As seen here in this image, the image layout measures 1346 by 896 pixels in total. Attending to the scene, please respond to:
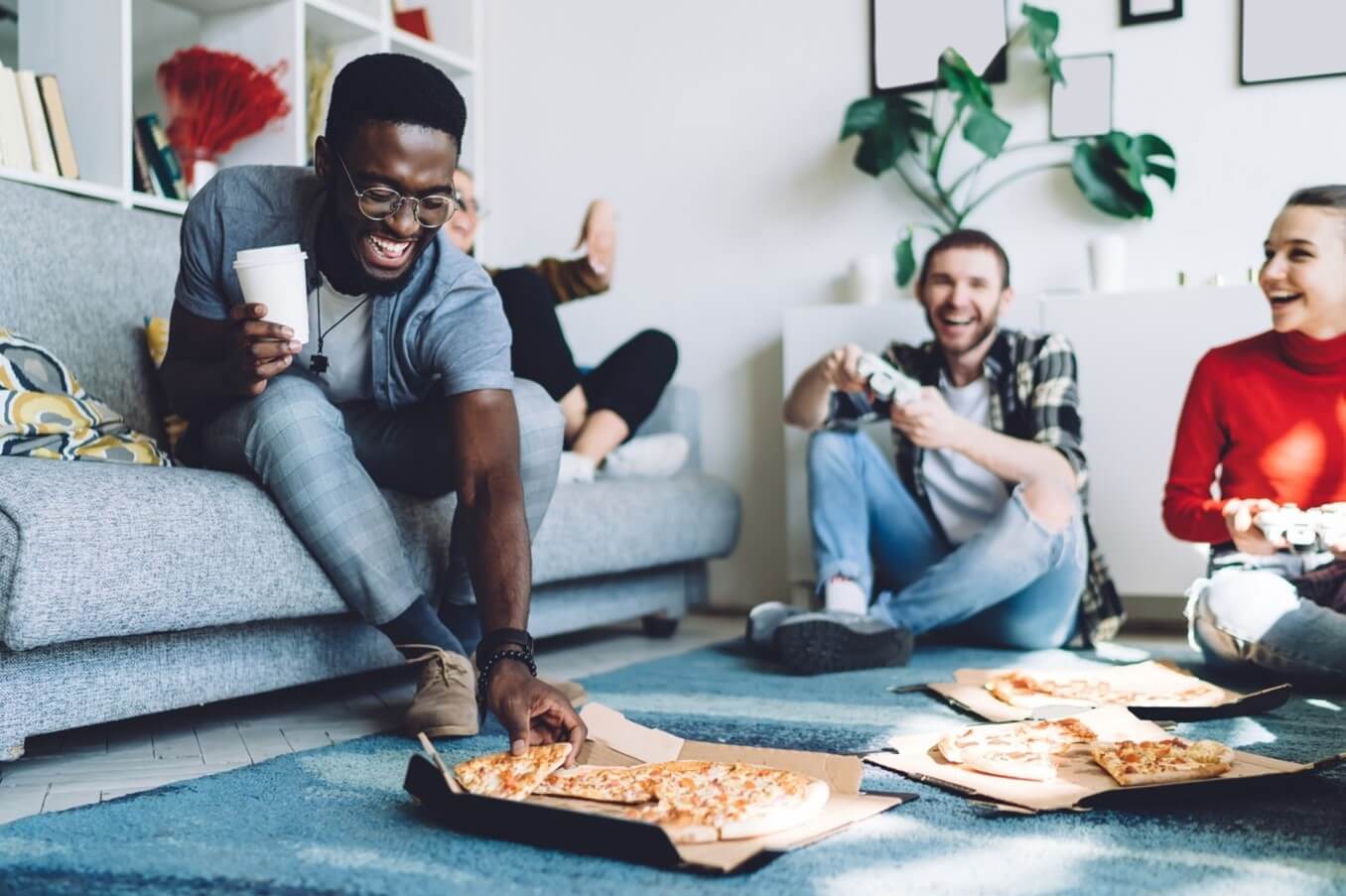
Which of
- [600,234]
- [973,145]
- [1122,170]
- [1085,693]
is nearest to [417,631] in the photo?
[1085,693]

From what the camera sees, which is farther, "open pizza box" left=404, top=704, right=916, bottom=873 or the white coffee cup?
the white coffee cup

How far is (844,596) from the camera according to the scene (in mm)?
2395

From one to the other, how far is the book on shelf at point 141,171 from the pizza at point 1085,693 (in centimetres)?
199

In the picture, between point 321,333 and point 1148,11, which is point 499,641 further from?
point 1148,11

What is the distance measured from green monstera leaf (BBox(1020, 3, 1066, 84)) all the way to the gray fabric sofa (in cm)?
138

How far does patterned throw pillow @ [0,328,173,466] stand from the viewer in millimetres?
1757

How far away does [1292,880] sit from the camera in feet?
3.51

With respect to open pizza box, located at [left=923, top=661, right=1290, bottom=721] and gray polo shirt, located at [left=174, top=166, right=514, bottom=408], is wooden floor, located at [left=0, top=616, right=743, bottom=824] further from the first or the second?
open pizza box, located at [left=923, top=661, right=1290, bottom=721]

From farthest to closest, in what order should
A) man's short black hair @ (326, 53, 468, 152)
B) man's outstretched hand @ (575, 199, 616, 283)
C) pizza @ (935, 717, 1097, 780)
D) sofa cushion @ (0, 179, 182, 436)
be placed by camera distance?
man's outstretched hand @ (575, 199, 616, 283), sofa cushion @ (0, 179, 182, 436), man's short black hair @ (326, 53, 468, 152), pizza @ (935, 717, 1097, 780)

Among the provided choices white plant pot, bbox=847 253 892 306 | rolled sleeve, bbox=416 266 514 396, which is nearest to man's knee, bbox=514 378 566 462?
rolled sleeve, bbox=416 266 514 396

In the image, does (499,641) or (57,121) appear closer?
(499,641)

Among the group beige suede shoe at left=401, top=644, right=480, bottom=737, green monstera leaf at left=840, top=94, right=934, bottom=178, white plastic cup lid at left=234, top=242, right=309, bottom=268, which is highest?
green monstera leaf at left=840, top=94, right=934, bottom=178

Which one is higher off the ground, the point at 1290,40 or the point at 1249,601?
the point at 1290,40

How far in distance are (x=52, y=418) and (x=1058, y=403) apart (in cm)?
175
